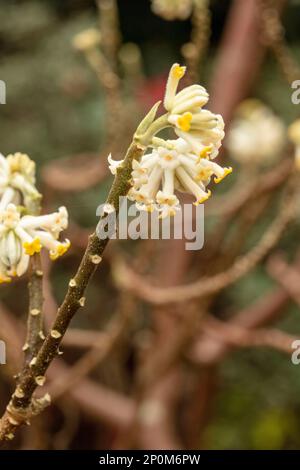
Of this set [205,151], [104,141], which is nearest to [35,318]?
[205,151]

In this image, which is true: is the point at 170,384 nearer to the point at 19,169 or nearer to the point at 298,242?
the point at 19,169

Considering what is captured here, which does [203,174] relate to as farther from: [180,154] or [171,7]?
[171,7]

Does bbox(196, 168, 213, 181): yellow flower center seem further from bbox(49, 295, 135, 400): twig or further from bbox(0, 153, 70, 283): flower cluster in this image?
bbox(49, 295, 135, 400): twig

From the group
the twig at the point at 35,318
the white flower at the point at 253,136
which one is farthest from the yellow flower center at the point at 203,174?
the white flower at the point at 253,136

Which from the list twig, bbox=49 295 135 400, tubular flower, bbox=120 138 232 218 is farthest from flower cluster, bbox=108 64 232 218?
twig, bbox=49 295 135 400
